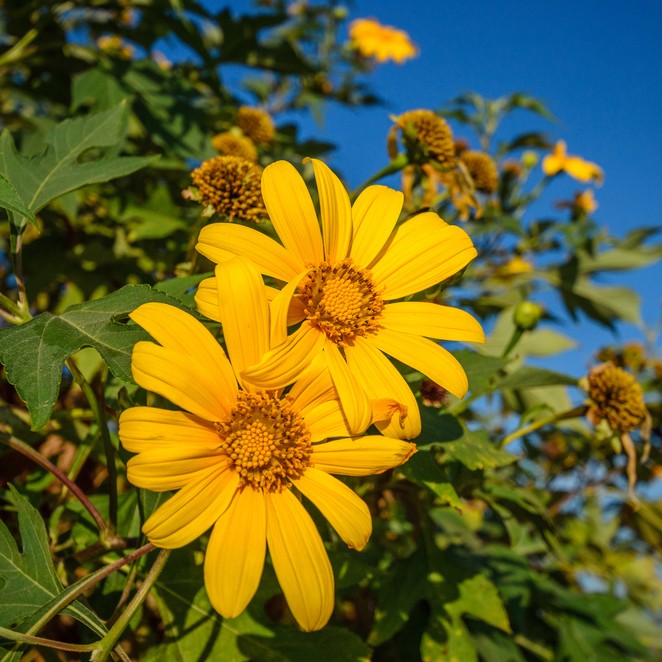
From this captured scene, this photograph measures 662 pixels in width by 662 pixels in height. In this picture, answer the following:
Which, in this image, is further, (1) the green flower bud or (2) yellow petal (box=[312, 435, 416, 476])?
(1) the green flower bud

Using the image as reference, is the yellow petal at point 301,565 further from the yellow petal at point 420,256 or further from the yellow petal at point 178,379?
the yellow petal at point 420,256

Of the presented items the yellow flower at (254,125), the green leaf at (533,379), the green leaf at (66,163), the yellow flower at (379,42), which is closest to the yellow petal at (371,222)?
the green leaf at (66,163)

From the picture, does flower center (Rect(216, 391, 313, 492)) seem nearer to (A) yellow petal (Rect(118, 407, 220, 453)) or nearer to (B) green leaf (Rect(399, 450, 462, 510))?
(A) yellow petal (Rect(118, 407, 220, 453))

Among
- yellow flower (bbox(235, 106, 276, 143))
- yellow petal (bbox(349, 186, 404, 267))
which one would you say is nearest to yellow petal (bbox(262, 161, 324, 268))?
yellow petal (bbox(349, 186, 404, 267))

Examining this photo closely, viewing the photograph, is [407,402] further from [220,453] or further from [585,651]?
[585,651]

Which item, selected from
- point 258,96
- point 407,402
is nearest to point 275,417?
point 407,402

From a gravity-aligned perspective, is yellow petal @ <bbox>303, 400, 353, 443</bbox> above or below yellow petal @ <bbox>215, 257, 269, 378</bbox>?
below

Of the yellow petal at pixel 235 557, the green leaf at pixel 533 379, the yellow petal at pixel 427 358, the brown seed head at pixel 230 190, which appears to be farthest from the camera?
the green leaf at pixel 533 379
